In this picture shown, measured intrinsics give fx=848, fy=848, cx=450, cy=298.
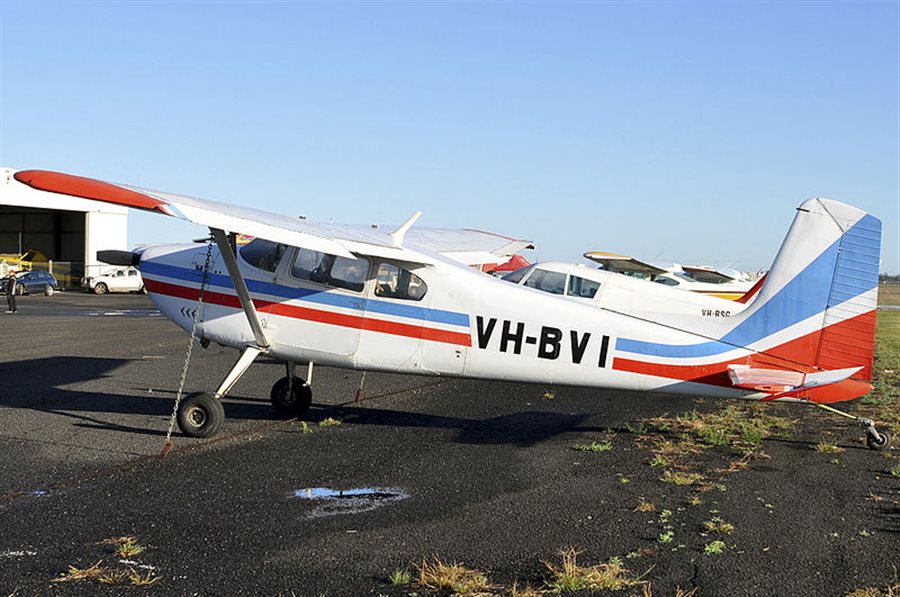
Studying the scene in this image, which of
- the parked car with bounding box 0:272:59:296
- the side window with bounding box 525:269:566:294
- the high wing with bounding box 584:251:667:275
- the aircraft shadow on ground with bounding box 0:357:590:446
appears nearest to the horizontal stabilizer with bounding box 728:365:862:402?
the aircraft shadow on ground with bounding box 0:357:590:446

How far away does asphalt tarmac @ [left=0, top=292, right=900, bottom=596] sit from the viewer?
17.8 ft

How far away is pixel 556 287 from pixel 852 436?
7.10 metres

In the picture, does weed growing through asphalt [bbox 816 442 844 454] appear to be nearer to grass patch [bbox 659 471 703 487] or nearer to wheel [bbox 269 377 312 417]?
grass patch [bbox 659 471 703 487]

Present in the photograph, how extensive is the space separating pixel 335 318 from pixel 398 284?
0.85 m

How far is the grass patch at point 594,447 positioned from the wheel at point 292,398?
3.74 metres

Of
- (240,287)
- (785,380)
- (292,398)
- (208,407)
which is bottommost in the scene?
(292,398)

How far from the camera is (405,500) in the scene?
7.15 m

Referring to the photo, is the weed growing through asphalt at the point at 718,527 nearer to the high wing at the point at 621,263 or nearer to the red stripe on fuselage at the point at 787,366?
the red stripe on fuselage at the point at 787,366

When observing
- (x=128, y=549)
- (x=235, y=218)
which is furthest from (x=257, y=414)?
(x=128, y=549)

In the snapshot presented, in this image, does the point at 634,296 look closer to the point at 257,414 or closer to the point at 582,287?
the point at 582,287

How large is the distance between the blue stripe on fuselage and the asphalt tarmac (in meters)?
1.44

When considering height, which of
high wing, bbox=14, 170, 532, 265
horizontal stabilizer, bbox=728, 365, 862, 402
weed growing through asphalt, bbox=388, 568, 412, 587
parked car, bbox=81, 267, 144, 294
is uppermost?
high wing, bbox=14, 170, 532, 265

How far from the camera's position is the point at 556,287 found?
1652 centimetres

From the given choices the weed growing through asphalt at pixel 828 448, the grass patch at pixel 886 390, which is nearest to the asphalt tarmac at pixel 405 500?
the weed growing through asphalt at pixel 828 448
